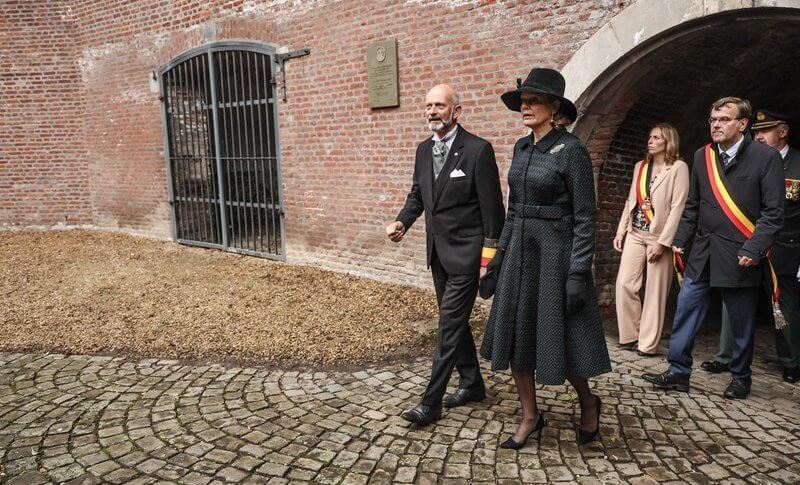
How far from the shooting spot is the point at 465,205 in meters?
3.43

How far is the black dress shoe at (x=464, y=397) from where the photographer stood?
12.1ft

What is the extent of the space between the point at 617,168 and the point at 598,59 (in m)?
1.21

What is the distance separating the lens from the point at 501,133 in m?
5.71

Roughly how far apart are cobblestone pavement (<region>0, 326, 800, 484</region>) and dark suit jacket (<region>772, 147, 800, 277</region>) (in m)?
0.85

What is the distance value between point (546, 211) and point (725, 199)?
154 centimetres

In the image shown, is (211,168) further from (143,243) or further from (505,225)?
(505,225)

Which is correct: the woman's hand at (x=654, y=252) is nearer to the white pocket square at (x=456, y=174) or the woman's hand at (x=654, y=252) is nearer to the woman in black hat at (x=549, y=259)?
the woman in black hat at (x=549, y=259)

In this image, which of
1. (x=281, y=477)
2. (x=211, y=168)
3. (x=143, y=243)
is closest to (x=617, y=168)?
(x=281, y=477)

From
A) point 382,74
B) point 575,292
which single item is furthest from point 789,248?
point 382,74

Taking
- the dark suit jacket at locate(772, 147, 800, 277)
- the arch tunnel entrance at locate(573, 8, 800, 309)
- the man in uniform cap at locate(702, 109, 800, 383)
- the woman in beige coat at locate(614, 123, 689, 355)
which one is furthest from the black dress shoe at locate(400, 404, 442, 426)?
the arch tunnel entrance at locate(573, 8, 800, 309)

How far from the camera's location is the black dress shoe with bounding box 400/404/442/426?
3.40m

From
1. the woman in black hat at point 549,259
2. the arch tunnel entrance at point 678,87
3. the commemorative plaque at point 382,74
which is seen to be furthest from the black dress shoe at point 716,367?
the commemorative plaque at point 382,74

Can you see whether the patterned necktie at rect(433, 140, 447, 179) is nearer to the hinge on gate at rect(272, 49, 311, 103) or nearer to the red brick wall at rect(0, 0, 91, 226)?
the hinge on gate at rect(272, 49, 311, 103)

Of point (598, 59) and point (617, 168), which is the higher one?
point (598, 59)
